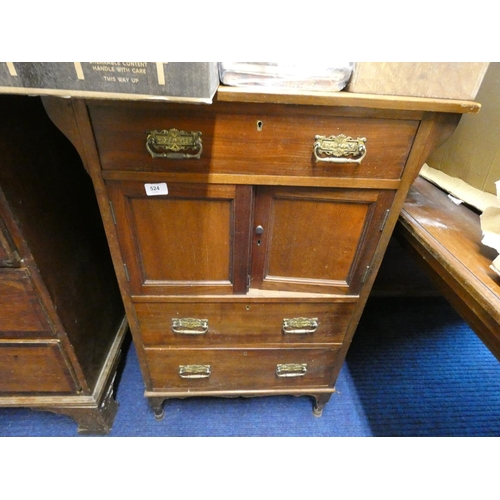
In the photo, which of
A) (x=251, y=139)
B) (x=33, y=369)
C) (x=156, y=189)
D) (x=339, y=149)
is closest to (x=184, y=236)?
(x=156, y=189)

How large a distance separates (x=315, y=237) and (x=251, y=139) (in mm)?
279

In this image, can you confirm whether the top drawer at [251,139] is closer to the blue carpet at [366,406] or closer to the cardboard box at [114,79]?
the cardboard box at [114,79]

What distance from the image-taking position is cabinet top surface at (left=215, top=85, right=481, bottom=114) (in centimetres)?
52

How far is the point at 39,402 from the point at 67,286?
1.31 ft

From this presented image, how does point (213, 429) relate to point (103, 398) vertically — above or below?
below

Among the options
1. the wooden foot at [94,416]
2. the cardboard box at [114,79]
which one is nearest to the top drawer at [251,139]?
the cardboard box at [114,79]

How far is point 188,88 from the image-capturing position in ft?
1.43

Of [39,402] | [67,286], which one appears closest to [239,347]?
[67,286]

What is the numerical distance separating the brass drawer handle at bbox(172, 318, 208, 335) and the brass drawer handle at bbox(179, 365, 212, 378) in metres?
0.16

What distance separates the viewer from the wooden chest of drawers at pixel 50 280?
66 centimetres

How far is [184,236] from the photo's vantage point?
722mm

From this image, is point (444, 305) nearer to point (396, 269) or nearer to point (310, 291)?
point (396, 269)

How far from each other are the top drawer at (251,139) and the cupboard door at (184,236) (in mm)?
54

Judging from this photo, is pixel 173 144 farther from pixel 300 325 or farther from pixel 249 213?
pixel 300 325
